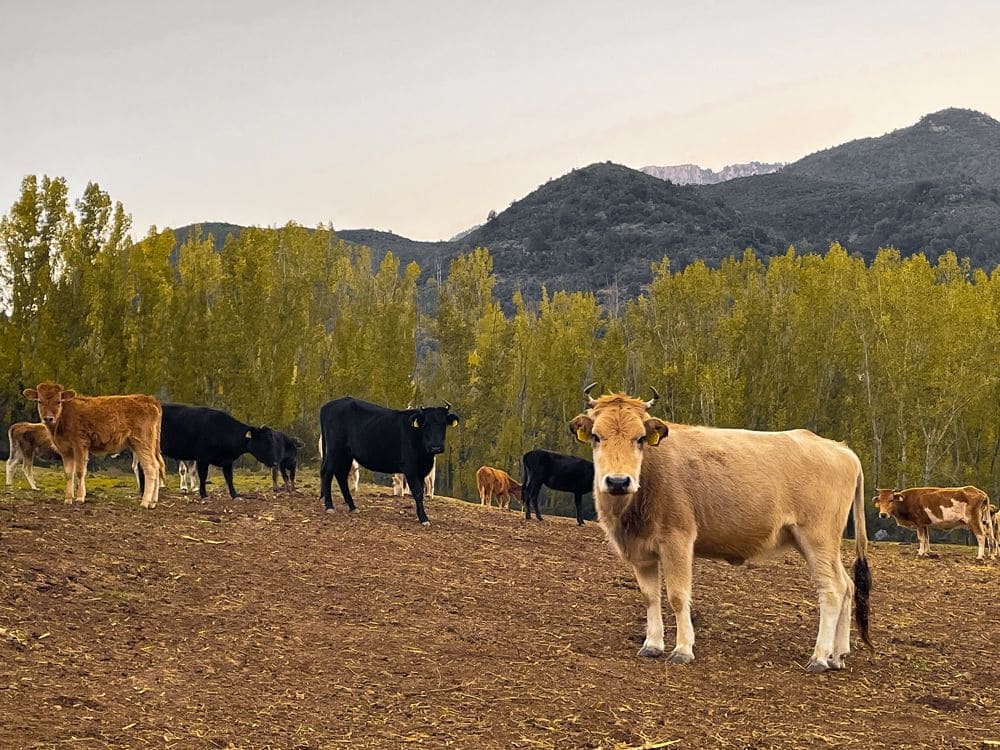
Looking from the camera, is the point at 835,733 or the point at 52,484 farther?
the point at 52,484

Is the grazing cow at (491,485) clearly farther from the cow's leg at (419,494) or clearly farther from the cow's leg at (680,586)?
the cow's leg at (680,586)

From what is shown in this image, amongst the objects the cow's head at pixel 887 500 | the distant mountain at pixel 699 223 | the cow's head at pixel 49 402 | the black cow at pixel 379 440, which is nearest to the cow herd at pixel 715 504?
the black cow at pixel 379 440

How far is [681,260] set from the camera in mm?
88500

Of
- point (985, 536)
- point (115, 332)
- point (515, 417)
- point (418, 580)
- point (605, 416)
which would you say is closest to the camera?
point (605, 416)

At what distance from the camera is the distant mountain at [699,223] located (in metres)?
89.6

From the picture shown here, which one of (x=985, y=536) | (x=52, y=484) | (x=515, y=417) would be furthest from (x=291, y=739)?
(x=515, y=417)

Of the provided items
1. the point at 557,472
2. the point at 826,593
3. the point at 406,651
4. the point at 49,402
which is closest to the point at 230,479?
the point at 49,402

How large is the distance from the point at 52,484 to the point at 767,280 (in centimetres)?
3041

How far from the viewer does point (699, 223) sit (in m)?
99.4

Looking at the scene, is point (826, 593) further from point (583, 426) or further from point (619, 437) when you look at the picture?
point (583, 426)

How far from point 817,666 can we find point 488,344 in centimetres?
2977

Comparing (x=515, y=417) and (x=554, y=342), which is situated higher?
(x=554, y=342)

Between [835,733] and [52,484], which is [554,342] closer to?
[52,484]

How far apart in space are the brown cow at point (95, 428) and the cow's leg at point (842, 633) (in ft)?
30.1
